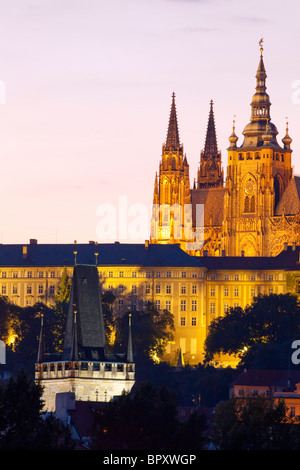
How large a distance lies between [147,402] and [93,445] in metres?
6.63

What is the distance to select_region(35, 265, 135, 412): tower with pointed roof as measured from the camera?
183m

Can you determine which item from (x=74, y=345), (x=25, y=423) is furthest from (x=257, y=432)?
(x=74, y=345)

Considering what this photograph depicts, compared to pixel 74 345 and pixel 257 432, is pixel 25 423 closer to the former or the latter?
pixel 257 432

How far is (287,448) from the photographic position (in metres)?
131

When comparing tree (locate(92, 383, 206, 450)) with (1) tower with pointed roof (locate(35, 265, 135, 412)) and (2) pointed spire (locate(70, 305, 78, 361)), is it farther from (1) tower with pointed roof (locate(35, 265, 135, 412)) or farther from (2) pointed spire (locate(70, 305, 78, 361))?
(2) pointed spire (locate(70, 305, 78, 361))

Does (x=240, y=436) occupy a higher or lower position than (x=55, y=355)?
lower

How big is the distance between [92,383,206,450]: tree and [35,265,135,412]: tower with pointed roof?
124 feet

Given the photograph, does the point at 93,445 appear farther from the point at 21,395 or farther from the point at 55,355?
the point at 55,355

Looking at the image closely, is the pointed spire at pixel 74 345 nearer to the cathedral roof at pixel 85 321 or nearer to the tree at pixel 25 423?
the cathedral roof at pixel 85 321

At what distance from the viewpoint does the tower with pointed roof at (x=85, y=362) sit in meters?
183

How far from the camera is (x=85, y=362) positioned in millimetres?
185500

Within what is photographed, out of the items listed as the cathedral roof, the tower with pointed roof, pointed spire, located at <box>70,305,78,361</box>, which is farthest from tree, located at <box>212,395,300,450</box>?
the cathedral roof

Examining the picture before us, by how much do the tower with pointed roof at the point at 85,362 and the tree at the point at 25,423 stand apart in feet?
119
